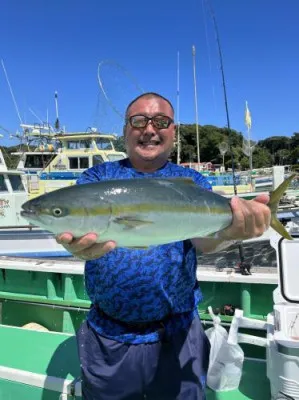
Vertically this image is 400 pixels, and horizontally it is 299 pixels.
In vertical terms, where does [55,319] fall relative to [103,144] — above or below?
below

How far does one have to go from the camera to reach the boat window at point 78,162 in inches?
617

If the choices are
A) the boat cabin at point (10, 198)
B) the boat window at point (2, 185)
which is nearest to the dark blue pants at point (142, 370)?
the boat cabin at point (10, 198)

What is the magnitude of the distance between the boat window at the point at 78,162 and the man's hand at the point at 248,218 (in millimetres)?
14408

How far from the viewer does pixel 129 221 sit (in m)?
1.46

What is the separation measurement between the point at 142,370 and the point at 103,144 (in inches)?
582

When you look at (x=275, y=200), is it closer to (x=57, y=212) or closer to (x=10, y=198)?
(x=57, y=212)

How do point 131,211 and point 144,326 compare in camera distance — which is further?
point 144,326

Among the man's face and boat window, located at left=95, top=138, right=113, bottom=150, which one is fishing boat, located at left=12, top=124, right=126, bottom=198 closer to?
boat window, located at left=95, top=138, right=113, bottom=150

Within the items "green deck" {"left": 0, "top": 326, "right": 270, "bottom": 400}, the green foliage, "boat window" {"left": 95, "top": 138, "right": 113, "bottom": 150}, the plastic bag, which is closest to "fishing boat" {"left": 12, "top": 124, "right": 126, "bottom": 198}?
"boat window" {"left": 95, "top": 138, "right": 113, "bottom": 150}

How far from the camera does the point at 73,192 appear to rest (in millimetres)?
1492

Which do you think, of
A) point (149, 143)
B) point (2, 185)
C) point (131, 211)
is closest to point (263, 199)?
point (131, 211)

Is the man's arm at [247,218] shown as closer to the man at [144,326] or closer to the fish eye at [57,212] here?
the man at [144,326]

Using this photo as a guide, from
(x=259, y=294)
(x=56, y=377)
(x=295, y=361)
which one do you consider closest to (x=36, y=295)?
(x=56, y=377)

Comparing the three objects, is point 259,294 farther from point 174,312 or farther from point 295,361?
point 174,312
